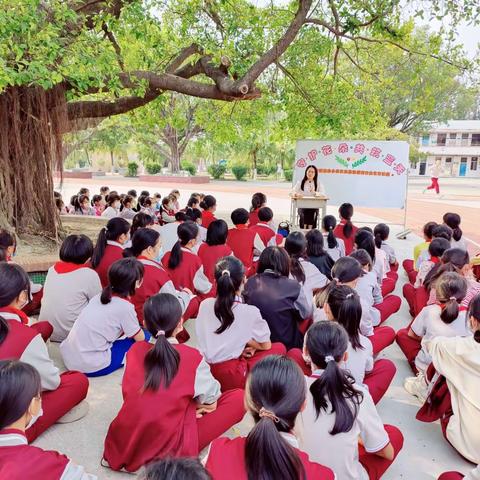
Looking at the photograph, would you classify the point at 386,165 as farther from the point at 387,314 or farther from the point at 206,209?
the point at 387,314

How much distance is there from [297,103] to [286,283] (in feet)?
16.1

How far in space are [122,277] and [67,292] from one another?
2.43 ft

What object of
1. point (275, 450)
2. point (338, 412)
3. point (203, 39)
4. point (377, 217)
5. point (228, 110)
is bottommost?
point (377, 217)

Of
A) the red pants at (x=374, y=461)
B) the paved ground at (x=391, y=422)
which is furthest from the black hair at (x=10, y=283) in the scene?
the red pants at (x=374, y=461)

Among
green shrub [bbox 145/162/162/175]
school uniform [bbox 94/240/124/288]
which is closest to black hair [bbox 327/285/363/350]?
school uniform [bbox 94/240/124/288]

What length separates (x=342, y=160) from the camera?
27.9 ft

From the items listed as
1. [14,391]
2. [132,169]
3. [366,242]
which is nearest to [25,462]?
[14,391]

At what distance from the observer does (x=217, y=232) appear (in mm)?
4363

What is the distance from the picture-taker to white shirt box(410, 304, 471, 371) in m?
2.82

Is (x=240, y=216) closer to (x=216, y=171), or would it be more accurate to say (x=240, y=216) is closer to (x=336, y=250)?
(x=336, y=250)

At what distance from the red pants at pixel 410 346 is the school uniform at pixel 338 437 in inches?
59.0

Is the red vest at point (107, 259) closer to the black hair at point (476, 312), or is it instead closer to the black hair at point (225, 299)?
the black hair at point (225, 299)

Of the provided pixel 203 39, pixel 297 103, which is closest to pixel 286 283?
pixel 203 39

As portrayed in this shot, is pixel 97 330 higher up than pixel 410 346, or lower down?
higher up
